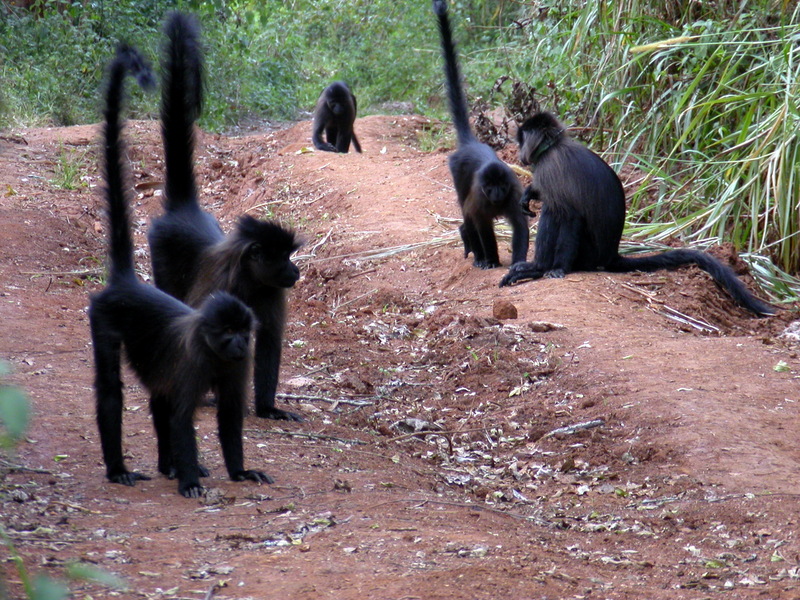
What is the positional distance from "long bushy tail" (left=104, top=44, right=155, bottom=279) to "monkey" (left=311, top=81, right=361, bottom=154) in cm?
912

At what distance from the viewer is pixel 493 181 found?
8.33 meters

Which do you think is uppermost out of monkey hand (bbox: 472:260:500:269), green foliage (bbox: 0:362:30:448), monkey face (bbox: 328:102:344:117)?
monkey face (bbox: 328:102:344:117)

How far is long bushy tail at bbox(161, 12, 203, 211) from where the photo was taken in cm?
561

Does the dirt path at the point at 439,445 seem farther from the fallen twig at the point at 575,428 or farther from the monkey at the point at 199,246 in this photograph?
the monkey at the point at 199,246

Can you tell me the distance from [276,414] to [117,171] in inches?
67.3

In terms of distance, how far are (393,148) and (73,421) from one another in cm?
1033

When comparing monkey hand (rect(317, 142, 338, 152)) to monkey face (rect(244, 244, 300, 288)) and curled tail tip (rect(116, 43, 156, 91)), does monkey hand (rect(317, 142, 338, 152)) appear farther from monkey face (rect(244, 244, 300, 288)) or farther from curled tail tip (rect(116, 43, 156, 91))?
curled tail tip (rect(116, 43, 156, 91))

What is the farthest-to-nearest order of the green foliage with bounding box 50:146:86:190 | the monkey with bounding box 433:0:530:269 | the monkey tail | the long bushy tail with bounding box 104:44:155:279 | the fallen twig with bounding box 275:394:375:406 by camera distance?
the green foliage with bounding box 50:146:86:190, the monkey with bounding box 433:0:530:269, the monkey tail, the fallen twig with bounding box 275:394:375:406, the long bushy tail with bounding box 104:44:155:279

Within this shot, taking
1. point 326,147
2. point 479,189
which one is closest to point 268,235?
point 479,189

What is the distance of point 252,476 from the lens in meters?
4.23

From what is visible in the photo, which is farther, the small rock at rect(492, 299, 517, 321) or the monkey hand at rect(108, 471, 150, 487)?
the small rock at rect(492, 299, 517, 321)

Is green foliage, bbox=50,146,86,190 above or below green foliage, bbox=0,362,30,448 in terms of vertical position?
below

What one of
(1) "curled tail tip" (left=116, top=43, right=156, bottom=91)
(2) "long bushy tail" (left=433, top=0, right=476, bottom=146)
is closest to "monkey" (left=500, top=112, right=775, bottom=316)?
(2) "long bushy tail" (left=433, top=0, right=476, bottom=146)

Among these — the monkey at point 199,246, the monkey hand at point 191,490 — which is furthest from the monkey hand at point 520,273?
the monkey hand at point 191,490
